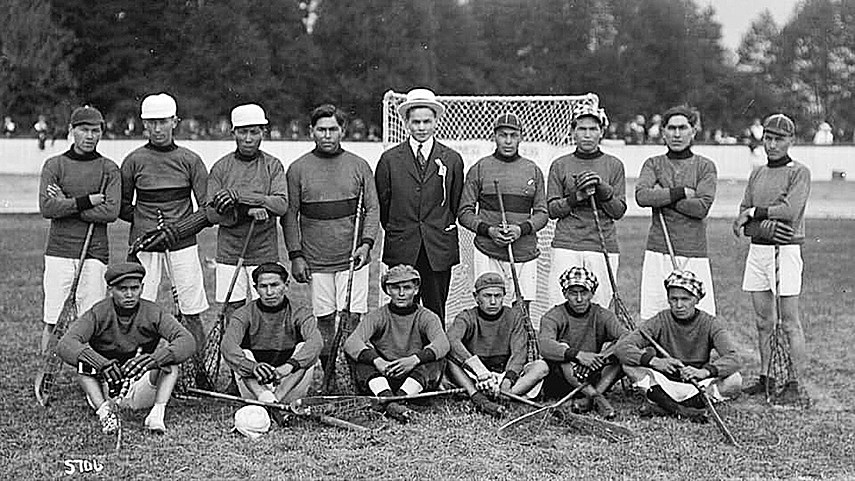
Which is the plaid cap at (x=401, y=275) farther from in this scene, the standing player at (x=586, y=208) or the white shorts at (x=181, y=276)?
the white shorts at (x=181, y=276)

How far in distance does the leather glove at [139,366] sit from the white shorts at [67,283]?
1.04 metres

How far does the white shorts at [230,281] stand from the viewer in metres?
6.93

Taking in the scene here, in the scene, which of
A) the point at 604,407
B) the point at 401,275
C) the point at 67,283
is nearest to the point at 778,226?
the point at 604,407

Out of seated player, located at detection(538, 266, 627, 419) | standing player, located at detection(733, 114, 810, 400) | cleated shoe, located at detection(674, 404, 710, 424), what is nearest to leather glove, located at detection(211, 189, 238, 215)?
seated player, located at detection(538, 266, 627, 419)

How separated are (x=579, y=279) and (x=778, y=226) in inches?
53.7

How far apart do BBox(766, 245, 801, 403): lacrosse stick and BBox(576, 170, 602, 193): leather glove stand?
4.14ft

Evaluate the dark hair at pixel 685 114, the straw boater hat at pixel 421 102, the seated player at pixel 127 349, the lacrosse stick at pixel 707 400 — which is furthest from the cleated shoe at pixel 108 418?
the dark hair at pixel 685 114

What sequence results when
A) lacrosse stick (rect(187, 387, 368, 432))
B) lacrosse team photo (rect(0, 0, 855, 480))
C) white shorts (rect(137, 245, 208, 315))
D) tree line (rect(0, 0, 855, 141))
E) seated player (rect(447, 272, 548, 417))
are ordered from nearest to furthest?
1. lacrosse team photo (rect(0, 0, 855, 480))
2. lacrosse stick (rect(187, 387, 368, 432))
3. seated player (rect(447, 272, 548, 417))
4. white shorts (rect(137, 245, 208, 315))
5. tree line (rect(0, 0, 855, 141))

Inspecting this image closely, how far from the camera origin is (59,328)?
6711mm

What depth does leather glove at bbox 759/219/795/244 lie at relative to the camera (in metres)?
6.77

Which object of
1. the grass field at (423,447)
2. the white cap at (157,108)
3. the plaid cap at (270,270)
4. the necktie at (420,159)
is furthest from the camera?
the necktie at (420,159)

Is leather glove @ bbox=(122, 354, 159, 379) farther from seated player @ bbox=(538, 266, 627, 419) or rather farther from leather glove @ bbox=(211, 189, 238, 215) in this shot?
seated player @ bbox=(538, 266, 627, 419)

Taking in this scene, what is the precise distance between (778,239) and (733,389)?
1.06 metres

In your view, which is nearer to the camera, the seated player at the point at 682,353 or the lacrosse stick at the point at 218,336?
the seated player at the point at 682,353
